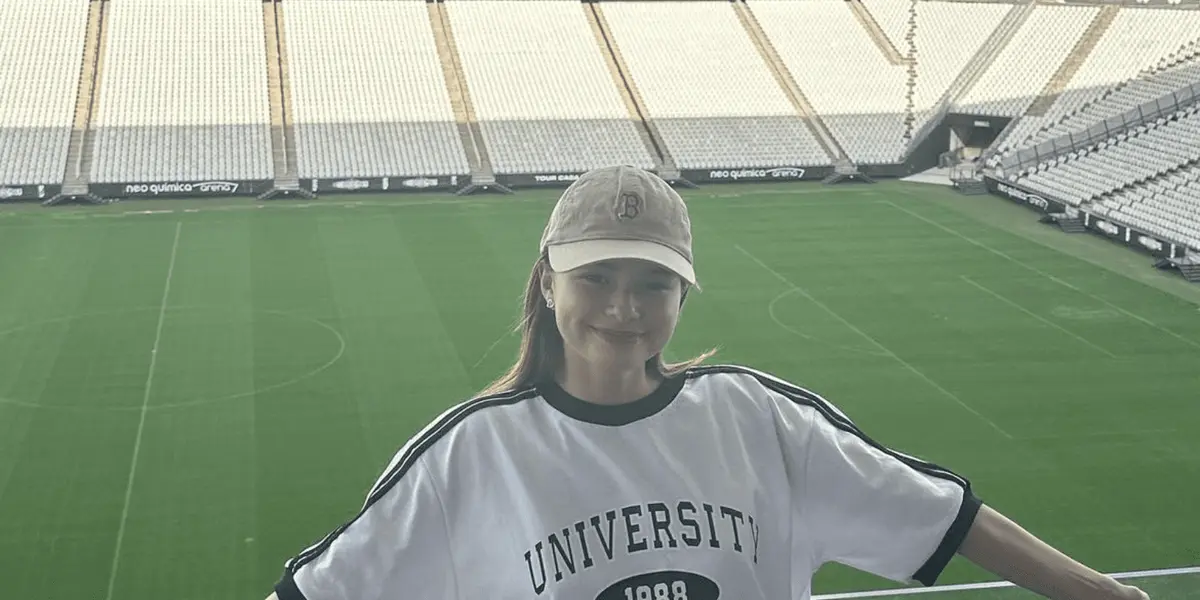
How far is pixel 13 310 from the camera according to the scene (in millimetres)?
23578

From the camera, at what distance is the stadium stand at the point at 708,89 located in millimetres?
40156

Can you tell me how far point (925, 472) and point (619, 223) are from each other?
93 cm

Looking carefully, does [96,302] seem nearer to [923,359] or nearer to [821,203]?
[923,359]

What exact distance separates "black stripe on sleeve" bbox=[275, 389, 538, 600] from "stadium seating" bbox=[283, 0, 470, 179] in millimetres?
34632

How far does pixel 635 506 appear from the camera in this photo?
309 centimetres

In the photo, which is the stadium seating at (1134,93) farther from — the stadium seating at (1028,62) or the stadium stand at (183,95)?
the stadium stand at (183,95)

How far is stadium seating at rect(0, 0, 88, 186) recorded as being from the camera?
36.8m

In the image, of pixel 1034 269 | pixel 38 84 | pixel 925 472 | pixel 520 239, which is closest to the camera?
pixel 925 472

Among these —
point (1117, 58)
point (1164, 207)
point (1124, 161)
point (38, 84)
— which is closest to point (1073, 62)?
point (1117, 58)

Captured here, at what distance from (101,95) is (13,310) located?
18.8 metres

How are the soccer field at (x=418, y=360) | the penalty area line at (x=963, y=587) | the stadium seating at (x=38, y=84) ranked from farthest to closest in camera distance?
the stadium seating at (x=38, y=84)
the soccer field at (x=418, y=360)
the penalty area line at (x=963, y=587)

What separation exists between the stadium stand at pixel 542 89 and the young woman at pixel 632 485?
1374 inches

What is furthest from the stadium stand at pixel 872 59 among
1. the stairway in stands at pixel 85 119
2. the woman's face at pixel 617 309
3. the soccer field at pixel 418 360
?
the woman's face at pixel 617 309

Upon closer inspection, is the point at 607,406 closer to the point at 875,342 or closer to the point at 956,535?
the point at 956,535
